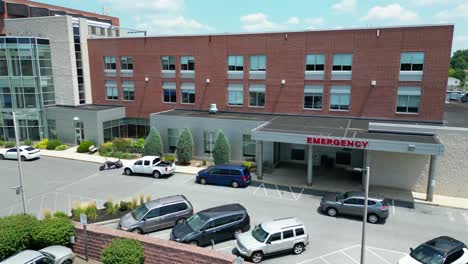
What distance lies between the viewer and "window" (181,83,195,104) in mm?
37219

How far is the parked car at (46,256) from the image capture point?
531 inches

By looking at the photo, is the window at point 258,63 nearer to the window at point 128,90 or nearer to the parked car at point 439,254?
the window at point 128,90

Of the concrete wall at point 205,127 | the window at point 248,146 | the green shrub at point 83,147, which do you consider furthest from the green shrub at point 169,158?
the green shrub at point 83,147

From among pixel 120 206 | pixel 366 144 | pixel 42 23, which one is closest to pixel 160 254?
pixel 120 206

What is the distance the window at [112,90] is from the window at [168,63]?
7.36 m

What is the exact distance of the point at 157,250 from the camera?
46.8 ft

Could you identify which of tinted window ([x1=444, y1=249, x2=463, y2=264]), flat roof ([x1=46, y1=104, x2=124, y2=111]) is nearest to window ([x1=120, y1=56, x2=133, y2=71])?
flat roof ([x1=46, y1=104, x2=124, y2=111])

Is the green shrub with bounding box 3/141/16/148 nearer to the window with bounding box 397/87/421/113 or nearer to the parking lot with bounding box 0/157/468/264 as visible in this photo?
the parking lot with bounding box 0/157/468/264

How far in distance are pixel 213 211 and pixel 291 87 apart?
18365 mm

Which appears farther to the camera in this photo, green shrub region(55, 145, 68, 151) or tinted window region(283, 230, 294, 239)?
green shrub region(55, 145, 68, 151)

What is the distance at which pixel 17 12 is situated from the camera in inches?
1932

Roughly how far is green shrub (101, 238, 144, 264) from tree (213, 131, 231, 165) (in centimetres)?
1659

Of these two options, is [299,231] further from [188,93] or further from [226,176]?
[188,93]

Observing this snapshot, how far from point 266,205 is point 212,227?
6.25m
